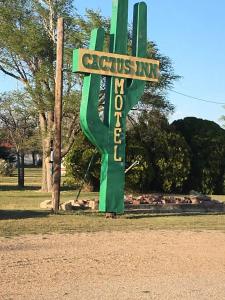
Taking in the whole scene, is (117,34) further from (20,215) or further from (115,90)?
(20,215)

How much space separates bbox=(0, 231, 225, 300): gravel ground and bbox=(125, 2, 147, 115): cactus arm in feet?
17.5

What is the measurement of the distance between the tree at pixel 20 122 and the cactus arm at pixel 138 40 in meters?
11.7

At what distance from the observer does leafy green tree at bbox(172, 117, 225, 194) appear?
3191 cm

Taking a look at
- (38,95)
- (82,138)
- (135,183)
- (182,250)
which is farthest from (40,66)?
(182,250)

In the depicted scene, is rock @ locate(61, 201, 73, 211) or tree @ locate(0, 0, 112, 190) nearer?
rock @ locate(61, 201, 73, 211)

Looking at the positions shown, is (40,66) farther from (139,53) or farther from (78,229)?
(78,229)

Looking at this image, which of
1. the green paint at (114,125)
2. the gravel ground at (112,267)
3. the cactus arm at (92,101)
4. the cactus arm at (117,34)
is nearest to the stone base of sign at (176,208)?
the green paint at (114,125)

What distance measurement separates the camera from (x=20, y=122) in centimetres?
4291

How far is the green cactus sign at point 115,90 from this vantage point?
52.1 ft

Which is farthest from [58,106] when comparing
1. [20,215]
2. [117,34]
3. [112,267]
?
[112,267]

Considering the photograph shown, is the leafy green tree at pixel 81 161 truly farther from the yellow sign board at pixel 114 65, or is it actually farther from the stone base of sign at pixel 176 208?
the yellow sign board at pixel 114 65

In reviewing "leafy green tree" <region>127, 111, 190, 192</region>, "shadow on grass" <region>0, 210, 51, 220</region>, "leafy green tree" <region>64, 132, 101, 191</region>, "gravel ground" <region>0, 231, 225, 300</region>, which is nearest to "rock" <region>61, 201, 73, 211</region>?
"shadow on grass" <region>0, 210, 51, 220</region>

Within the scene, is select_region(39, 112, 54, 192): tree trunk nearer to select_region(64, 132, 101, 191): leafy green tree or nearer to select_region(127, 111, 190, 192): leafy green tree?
select_region(64, 132, 101, 191): leafy green tree

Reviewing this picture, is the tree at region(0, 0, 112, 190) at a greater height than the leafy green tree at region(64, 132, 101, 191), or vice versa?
the tree at region(0, 0, 112, 190)
